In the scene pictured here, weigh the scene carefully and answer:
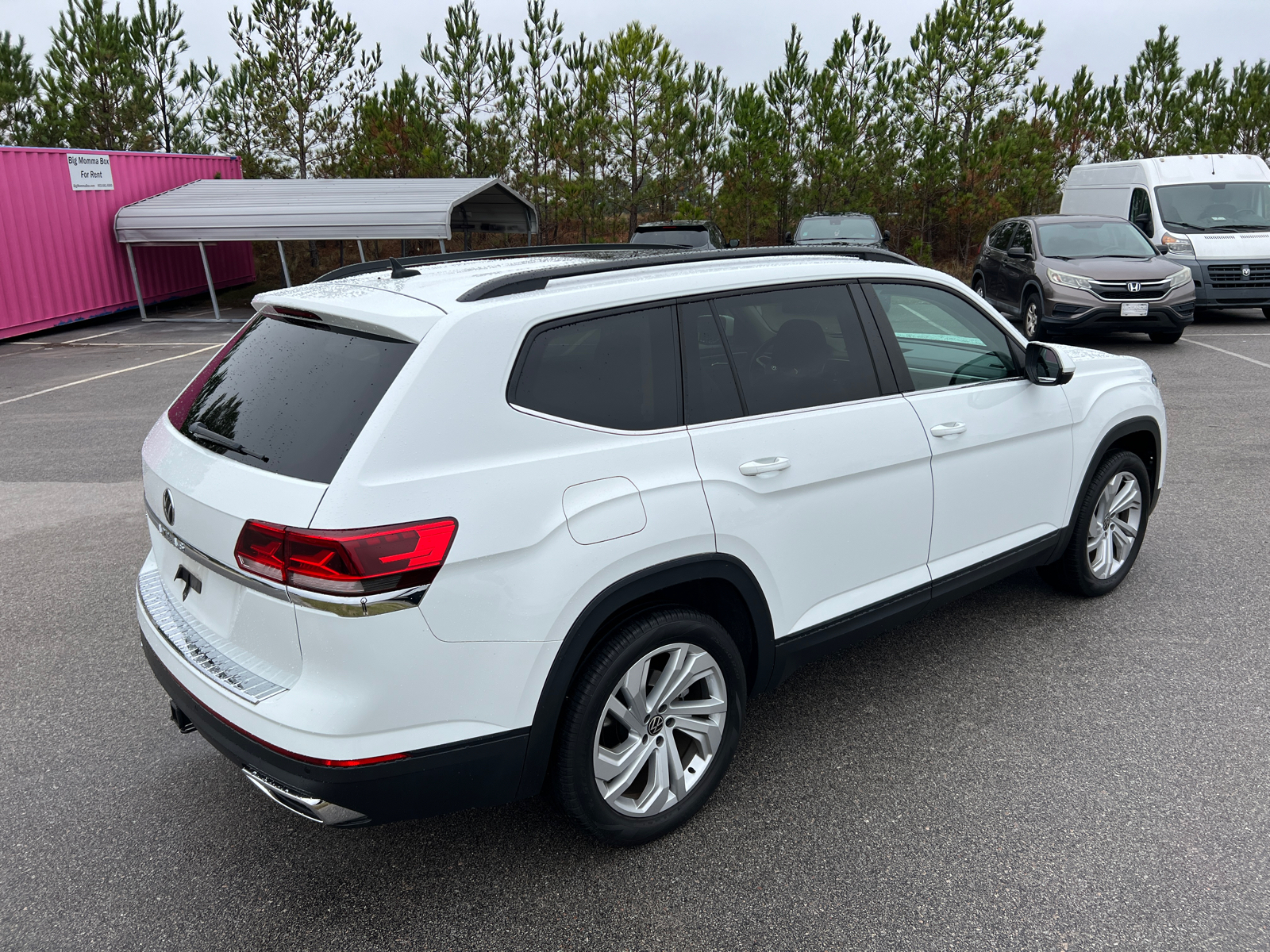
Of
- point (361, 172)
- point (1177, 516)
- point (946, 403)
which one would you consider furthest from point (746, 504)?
point (361, 172)

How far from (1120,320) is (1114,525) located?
880cm

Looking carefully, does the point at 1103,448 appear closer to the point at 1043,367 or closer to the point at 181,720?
the point at 1043,367

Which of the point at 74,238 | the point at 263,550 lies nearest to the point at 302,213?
the point at 74,238

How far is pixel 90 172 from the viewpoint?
1903 centimetres

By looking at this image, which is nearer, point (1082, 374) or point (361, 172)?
point (1082, 374)

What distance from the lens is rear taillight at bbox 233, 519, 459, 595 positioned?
87.7 inches

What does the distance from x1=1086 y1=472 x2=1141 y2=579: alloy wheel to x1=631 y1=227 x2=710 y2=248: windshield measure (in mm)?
11939

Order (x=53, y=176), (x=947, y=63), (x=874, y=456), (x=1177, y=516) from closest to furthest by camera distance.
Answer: (x=874, y=456) < (x=1177, y=516) < (x=53, y=176) < (x=947, y=63)

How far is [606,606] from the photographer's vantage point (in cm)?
257

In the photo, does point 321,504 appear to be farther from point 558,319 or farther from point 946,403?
point 946,403

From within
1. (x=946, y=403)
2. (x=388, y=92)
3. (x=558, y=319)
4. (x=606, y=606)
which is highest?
(x=388, y=92)

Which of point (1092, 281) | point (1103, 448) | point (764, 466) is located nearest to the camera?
point (764, 466)

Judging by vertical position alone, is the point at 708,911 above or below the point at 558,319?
below

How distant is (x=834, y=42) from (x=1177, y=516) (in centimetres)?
2297
